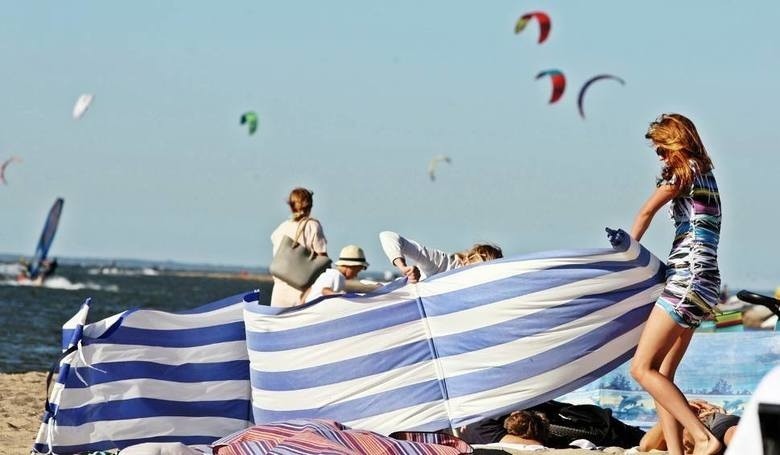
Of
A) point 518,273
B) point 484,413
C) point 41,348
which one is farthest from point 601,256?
point 41,348

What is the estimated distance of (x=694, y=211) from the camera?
579cm

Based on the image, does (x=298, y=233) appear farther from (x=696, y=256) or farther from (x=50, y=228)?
(x=50, y=228)

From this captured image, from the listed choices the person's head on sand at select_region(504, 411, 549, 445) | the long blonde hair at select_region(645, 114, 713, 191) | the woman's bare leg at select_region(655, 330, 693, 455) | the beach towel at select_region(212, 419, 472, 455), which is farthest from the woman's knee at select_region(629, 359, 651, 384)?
the person's head on sand at select_region(504, 411, 549, 445)

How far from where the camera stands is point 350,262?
8.27 metres

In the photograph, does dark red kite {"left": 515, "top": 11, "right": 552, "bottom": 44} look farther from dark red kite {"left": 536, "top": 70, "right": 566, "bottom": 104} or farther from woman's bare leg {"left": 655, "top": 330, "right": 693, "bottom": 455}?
woman's bare leg {"left": 655, "top": 330, "right": 693, "bottom": 455}

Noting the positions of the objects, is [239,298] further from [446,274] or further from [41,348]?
[41,348]

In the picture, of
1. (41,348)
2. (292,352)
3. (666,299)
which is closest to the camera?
(666,299)

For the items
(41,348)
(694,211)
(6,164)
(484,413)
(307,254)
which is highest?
(6,164)

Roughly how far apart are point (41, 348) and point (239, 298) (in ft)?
58.6

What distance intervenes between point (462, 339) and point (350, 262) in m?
1.89

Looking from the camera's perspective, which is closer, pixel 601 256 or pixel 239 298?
pixel 601 256

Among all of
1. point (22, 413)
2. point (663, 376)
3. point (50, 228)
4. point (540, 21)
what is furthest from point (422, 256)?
point (50, 228)

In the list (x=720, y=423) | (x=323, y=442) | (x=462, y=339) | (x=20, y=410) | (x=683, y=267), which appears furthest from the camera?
(x=20, y=410)

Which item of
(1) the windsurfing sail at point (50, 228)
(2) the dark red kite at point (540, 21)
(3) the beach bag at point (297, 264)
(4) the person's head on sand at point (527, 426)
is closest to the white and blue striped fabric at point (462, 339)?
(4) the person's head on sand at point (527, 426)
